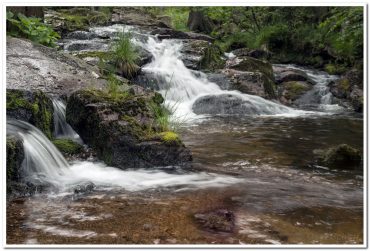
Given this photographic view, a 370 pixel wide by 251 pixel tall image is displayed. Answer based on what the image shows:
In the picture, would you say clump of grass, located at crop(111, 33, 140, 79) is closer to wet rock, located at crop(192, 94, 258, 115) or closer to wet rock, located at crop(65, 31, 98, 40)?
wet rock, located at crop(192, 94, 258, 115)

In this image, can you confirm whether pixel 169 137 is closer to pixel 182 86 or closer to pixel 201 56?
pixel 182 86

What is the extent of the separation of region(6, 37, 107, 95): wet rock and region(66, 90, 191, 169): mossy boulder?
4.28 feet

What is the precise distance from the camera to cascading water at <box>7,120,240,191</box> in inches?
187

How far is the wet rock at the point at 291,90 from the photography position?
13418 mm

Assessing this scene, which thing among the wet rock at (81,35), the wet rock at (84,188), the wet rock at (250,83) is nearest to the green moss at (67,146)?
the wet rock at (84,188)

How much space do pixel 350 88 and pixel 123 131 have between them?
978 centimetres

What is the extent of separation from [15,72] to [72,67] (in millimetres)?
1477

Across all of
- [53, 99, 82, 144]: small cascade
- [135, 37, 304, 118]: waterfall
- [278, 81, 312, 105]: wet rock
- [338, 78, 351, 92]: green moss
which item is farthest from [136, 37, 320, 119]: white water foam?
[53, 99, 82, 144]: small cascade

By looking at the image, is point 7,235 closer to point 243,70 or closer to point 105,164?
point 105,164

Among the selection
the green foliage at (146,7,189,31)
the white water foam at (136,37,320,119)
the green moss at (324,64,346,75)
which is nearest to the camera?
the white water foam at (136,37,320,119)

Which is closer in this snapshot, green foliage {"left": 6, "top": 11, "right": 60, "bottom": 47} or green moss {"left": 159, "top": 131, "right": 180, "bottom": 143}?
green moss {"left": 159, "top": 131, "right": 180, "bottom": 143}

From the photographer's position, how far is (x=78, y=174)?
511cm

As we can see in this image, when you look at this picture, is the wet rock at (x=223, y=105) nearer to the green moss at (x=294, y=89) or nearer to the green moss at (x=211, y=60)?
the green moss at (x=294, y=89)

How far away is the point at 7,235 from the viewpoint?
3.30 meters
